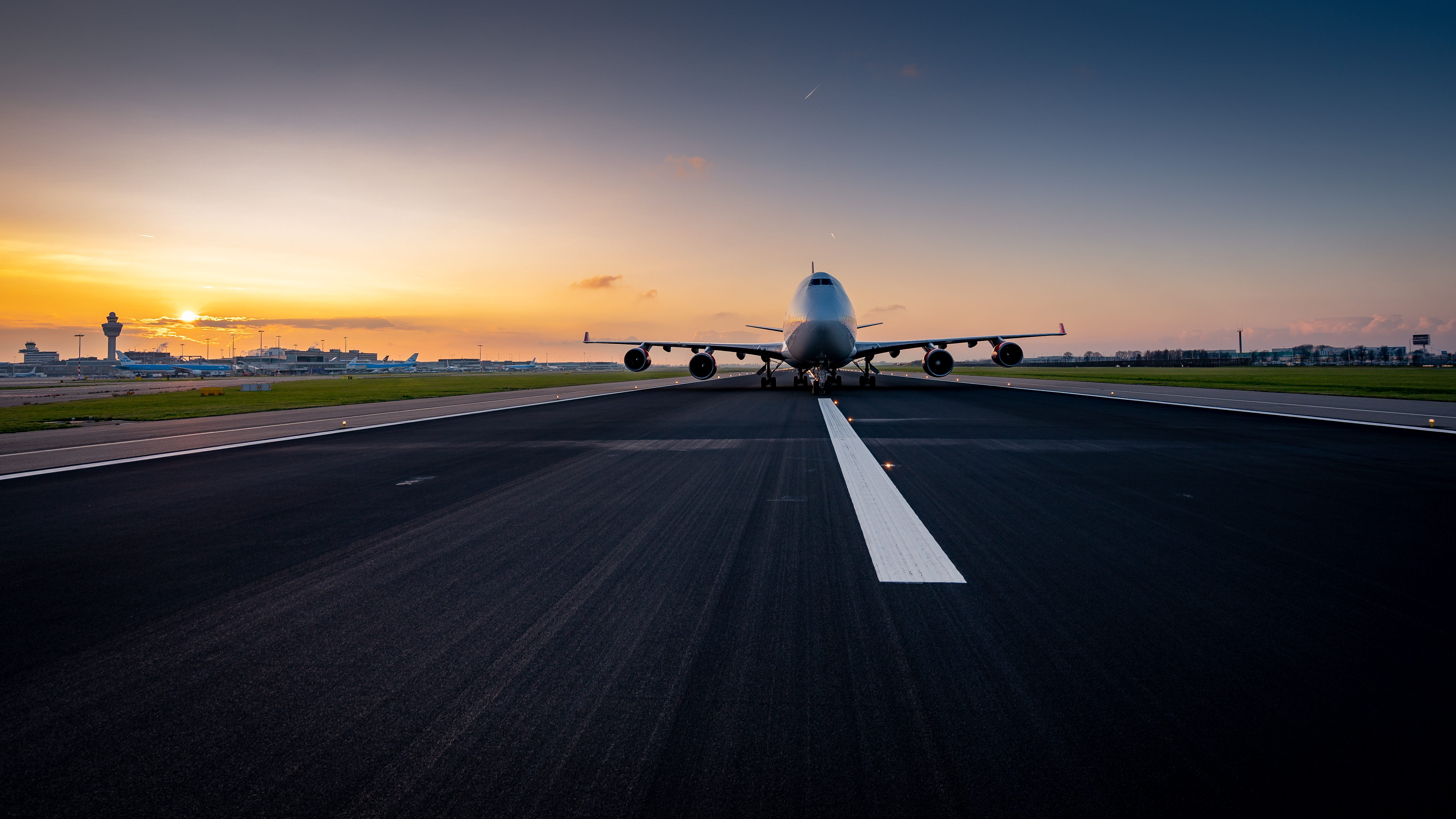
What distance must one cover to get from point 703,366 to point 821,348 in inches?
378

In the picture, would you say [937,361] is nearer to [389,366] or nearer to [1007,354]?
[1007,354]

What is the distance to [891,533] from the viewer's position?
4.71 metres

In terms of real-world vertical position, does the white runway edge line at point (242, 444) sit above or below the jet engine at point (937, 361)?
below

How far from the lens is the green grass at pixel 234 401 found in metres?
16.9

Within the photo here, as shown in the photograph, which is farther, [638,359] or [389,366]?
[389,366]

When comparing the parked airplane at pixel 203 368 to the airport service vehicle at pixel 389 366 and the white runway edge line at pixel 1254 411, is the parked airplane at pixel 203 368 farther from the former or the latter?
the white runway edge line at pixel 1254 411

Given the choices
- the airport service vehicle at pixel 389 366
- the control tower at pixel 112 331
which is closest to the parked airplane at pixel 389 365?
the airport service vehicle at pixel 389 366

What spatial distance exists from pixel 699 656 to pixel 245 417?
18401mm

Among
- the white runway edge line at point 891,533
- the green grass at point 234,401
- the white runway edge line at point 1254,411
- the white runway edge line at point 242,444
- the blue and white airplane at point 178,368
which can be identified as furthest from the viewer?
the blue and white airplane at point 178,368

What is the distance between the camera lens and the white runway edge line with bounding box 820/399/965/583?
3723mm

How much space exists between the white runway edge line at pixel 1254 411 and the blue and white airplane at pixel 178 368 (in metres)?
110

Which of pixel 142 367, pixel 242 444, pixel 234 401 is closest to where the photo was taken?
pixel 242 444

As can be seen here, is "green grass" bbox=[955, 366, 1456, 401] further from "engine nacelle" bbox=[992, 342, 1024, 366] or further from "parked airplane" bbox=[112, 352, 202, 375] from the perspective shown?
"parked airplane" bbox=[112, 352, 202, 375]

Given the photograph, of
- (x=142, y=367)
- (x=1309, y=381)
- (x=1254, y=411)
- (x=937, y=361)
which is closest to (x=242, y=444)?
→ (x=1254, y=411)
